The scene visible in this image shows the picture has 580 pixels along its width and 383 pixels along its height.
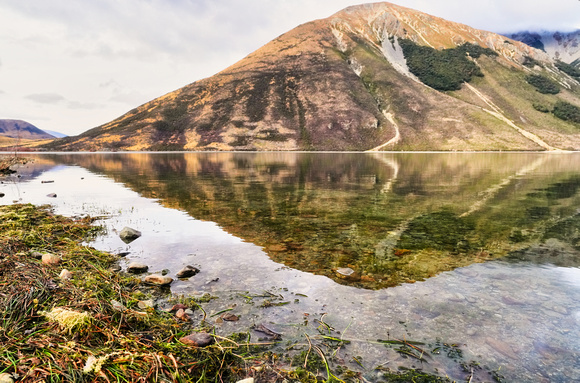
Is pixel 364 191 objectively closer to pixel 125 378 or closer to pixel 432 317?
pixel 432 317

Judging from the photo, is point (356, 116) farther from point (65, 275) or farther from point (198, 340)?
point (198, 340)

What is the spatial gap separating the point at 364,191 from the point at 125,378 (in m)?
23.8

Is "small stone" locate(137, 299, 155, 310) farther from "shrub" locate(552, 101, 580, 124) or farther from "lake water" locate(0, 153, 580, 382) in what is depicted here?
"shrub" locate(552, 101, 580, 124)

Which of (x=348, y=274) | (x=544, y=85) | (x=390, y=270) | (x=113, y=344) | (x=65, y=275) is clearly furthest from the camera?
(x=544, y=85)

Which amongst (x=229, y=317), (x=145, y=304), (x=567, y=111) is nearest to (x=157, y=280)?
(x=145, y=304)

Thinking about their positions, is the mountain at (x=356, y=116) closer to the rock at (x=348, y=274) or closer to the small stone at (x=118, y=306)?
the rock at (x=348, y=274)

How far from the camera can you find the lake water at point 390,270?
6.11 m

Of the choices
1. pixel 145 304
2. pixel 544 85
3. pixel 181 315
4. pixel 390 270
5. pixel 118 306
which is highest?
pixel 544 85

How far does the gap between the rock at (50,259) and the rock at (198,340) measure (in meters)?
5.79

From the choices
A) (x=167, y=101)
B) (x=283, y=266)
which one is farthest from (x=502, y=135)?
(x=167, y=101)

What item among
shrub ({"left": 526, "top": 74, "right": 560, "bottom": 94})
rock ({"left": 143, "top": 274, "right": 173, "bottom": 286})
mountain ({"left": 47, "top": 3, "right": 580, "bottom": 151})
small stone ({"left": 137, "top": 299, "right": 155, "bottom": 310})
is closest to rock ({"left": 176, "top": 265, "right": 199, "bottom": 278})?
rock ({"left": 143, "top": 274, "right": 173, "bottom": 286})

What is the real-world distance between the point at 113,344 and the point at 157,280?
3.70 metres

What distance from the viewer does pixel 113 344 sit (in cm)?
529

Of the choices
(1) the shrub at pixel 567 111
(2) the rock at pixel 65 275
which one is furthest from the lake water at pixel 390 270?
(1) the shrub at pixel 567 111
